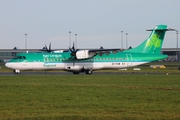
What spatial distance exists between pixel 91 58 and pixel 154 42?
921 cm

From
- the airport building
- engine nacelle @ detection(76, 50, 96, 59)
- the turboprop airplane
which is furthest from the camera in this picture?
the airport building

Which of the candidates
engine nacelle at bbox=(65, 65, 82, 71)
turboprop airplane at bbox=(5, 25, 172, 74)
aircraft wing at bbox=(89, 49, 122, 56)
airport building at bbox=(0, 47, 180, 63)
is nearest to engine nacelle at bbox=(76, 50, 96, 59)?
turboprop airplane at bbox=(5, 25, 172, 74)

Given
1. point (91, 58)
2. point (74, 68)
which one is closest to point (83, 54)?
point (91, 58)

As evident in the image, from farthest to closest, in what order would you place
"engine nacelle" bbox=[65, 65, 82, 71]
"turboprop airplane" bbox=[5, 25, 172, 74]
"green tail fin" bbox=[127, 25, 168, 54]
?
"green tail fin" bbox=[127, 25, 168, 54], "engine nacelle" bbox=[65, 65, 82, 71], "turboprop airplane" bbox=[5, 25, 172, 74]

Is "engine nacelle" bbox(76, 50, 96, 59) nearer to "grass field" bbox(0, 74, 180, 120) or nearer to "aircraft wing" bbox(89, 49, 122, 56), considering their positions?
"aircraft wing" bbox(89, 49, 122, 56)

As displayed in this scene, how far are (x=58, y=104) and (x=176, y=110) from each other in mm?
5133

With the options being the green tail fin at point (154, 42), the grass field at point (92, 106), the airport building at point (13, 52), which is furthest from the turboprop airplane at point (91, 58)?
the airport building at point (13, 52)

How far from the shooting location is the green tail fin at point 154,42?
6016cm

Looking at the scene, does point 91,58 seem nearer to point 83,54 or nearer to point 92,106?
point 83,54

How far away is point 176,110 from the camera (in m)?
17.2

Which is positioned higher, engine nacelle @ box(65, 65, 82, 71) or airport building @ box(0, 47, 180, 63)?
airport building @ box(0, 47, 180, 63)

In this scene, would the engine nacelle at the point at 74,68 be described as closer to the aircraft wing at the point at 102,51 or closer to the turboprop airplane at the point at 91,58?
the turboprop airplane at the point at 91,58

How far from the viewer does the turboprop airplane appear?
180ft

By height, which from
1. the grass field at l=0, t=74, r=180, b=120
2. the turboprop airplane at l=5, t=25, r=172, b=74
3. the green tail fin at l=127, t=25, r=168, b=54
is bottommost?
the grass field at l=0, t=74, r=180, b=120
